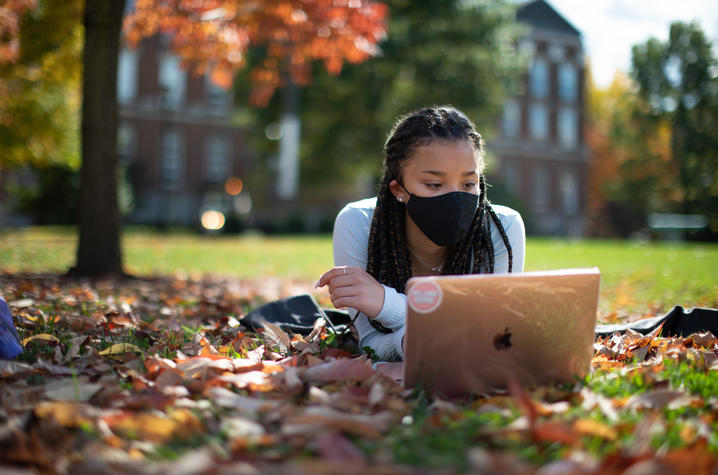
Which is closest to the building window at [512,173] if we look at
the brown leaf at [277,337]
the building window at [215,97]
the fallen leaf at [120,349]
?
the building window at [215,97]

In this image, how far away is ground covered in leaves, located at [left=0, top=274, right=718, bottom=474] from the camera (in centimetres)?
142

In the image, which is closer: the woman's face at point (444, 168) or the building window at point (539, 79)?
the woman's face at point (444, 168)

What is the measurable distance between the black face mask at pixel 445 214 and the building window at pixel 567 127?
39892 millimetres

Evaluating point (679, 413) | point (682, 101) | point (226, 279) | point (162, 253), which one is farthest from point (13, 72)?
point (679, 413)

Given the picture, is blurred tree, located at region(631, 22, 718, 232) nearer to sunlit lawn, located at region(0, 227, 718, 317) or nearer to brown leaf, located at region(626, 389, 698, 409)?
sunlit lawn, located at region(0, 227, 718, 317)

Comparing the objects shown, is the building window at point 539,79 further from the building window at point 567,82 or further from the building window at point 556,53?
the building window at point 567,82

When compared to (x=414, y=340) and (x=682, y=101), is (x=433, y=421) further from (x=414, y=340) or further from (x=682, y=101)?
(x=682, y=101)

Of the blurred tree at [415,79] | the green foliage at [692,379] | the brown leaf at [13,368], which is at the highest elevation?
the blurred tree at [415,79]

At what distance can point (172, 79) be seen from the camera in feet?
102

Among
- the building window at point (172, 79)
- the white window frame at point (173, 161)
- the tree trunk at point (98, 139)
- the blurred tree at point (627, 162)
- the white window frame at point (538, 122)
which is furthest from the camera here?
the white window frame at point (538, 122)

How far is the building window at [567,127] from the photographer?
130ft

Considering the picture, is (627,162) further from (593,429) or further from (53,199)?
(53,199)

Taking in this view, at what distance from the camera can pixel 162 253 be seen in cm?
1111

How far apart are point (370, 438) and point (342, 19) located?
589cm
